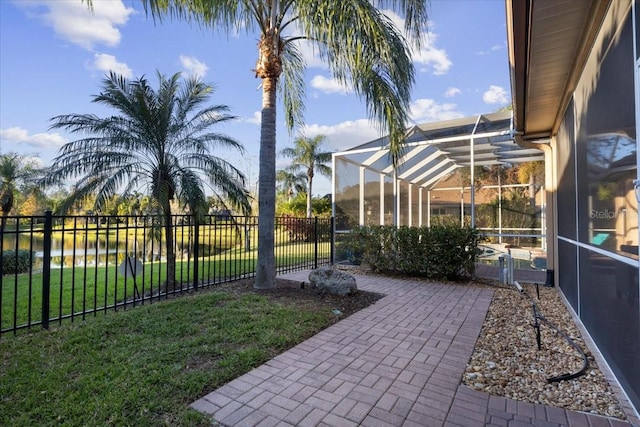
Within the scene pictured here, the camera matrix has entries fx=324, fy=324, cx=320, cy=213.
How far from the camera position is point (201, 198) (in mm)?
6480

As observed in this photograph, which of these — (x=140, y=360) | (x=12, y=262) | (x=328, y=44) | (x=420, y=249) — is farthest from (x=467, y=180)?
(x=12, y=262)

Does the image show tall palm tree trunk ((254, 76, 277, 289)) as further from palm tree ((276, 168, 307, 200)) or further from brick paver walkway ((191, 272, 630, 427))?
palm tree ((276, 168, 307, 200))

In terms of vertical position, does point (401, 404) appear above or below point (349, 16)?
below

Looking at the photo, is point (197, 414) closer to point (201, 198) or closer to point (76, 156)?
point (201, 198)

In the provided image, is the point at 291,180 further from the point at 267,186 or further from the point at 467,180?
the point at 267,186

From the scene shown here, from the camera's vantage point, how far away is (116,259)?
453 centimetres

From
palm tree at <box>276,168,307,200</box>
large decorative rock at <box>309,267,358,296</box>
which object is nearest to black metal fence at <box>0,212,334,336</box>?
large decorative rock at <box>309,267,358,296</box>

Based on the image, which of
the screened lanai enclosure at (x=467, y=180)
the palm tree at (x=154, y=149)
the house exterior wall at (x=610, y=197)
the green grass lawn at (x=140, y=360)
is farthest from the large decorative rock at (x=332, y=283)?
the house exterior wall at (x=610, y=197)

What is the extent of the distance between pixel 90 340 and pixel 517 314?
5548 millimetres

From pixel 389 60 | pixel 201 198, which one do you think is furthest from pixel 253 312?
pixel 389 60

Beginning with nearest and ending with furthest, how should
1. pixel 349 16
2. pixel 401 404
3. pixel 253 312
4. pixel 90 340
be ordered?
1. pixel 401 404
2. pixel 90 340
3. pixel 253 312
4. pixel 349 16

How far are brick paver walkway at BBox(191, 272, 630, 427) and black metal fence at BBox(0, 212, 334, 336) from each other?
2305 mm

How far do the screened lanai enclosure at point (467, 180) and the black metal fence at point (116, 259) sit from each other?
1.86 m

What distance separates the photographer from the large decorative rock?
566 cm
